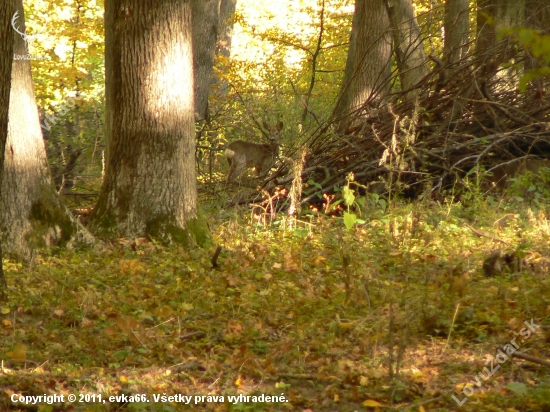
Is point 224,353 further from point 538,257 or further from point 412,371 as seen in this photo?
point 538,257

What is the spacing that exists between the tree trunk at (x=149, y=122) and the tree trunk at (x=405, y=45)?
14.9 ft

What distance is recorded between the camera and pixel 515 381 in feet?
13.8

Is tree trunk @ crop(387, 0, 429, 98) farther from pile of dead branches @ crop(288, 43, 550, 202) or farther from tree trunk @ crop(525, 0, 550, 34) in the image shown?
tree trunk @ crop(525, 0, 550, 34)

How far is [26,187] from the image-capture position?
26.1 feet

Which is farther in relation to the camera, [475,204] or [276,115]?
[276,115]

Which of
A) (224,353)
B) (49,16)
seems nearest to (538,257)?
(224,353)

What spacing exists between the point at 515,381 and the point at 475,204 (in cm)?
516

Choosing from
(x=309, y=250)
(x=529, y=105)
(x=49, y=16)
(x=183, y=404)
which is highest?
(x=49, y=16)

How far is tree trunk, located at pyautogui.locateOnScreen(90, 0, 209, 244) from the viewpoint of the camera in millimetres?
8156

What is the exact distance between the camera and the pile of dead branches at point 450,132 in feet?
33.8

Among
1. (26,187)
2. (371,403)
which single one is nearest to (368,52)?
(26,187)

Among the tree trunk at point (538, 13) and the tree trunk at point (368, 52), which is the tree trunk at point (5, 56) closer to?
the tree trunk at point (368, 52)

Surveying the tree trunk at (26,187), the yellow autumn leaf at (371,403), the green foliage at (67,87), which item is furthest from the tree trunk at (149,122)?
the yellow autumn leaf at (371,403)

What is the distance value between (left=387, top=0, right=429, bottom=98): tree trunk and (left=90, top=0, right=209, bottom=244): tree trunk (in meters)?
4.54
